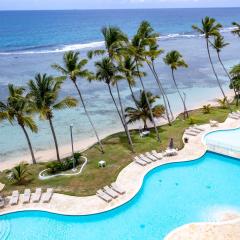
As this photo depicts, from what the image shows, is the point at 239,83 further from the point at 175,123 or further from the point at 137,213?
the point at 137,213

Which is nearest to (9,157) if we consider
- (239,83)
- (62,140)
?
(62,140)

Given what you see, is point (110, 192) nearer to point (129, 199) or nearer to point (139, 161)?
point (129, 199)

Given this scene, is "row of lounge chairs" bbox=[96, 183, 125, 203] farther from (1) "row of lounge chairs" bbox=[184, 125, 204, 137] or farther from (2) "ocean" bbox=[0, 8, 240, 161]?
(2) "ocean" bbox=[0, 8, 240, 161]

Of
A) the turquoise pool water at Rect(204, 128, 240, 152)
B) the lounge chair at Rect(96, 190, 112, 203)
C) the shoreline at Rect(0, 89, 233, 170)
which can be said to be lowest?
the shoreline at Rect(0, 89, 233, 170)

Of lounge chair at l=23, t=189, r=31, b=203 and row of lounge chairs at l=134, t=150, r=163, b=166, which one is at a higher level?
lounge chair at l=23, t=189, r=31, b=203

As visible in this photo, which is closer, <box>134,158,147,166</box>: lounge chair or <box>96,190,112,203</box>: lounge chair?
<box>96,190,112,203</box>: lounge chair

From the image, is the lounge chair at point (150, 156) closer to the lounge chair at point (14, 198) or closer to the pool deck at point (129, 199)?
the pool deck at point (129, 199)

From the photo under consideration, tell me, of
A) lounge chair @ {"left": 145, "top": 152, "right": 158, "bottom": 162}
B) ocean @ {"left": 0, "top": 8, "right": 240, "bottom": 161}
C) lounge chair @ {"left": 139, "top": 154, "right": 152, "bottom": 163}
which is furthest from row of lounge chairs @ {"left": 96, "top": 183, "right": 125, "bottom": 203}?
ocean @ {"left": 0, "top": 8, "right": 240, "bottom": 161}

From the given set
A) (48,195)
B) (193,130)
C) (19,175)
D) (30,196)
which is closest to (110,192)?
(48,195)
